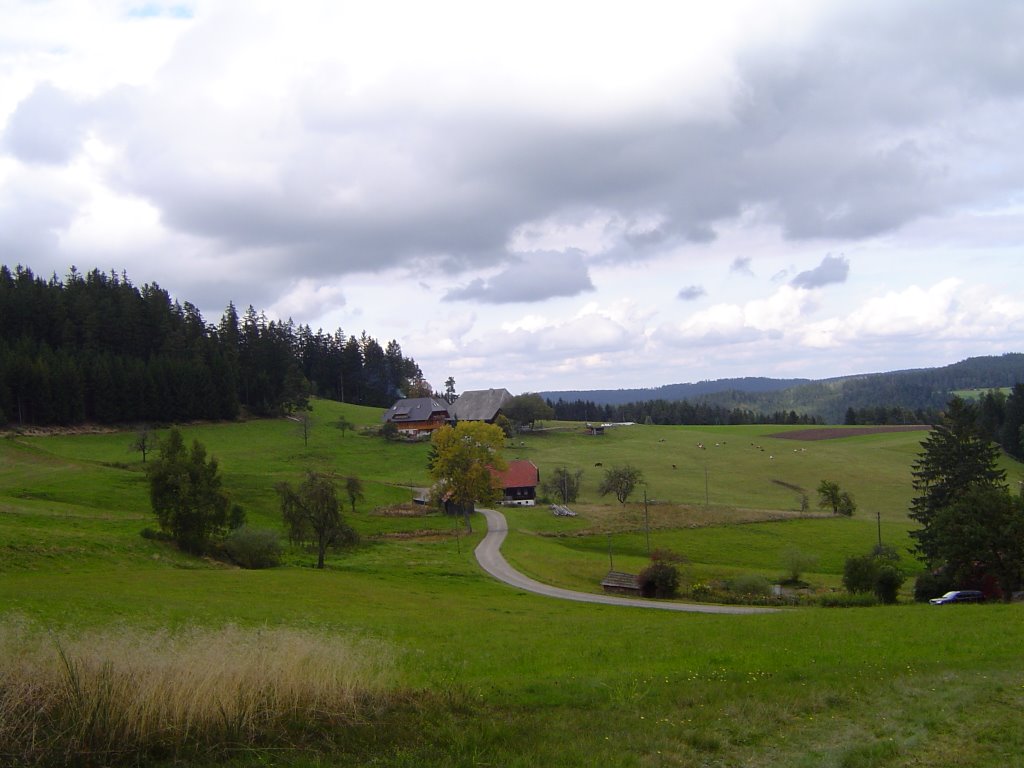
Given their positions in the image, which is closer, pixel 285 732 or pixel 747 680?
pixel 285 732

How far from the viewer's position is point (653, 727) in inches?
353

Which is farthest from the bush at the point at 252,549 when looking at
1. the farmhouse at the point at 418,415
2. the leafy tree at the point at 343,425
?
the farmhouse at the point at 418,415

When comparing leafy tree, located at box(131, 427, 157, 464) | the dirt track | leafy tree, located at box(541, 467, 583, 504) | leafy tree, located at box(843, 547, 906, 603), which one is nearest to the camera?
leafy tree, located at box(843, 547, 906, 603)

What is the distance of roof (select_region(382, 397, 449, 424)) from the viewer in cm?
12625

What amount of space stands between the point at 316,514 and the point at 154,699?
142 ft

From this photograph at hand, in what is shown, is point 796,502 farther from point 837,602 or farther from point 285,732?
point 285,732

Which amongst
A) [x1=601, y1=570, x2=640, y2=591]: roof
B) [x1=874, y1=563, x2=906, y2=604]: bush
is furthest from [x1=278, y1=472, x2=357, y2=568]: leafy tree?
[x1=874, y1=563, x2=906, y2=604]: bush

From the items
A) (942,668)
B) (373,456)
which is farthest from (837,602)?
(373,456)

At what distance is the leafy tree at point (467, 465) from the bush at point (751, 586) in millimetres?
30926

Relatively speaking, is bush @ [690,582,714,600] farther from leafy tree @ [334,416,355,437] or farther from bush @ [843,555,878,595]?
leafy tree @ [334,416,355,437]

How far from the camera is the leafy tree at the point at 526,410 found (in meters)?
131

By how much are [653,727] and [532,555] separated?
1864 inches

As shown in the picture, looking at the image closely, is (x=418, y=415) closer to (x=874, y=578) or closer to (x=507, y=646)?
(x=874, y=578)

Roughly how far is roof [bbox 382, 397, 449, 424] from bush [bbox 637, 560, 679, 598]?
8347 centimetres
